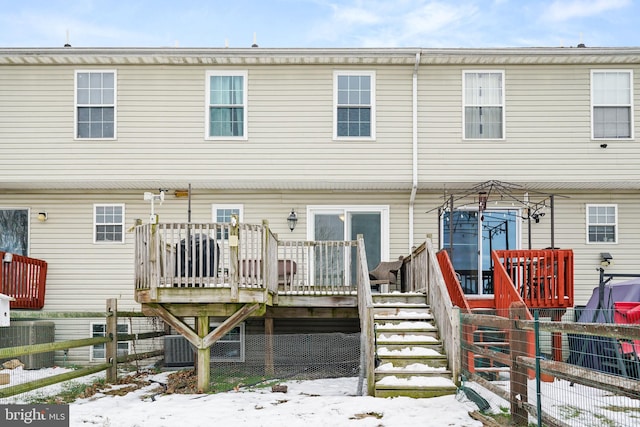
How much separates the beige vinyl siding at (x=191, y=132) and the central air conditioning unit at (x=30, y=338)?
9.42 feet

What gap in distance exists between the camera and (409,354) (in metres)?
9.41

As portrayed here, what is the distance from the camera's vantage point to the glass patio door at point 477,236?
13.9 meters

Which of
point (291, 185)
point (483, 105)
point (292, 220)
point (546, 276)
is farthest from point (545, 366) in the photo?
point (483, 105)

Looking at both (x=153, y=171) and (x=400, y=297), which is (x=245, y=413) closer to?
(x=400, y=297)

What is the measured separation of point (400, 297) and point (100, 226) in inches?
258

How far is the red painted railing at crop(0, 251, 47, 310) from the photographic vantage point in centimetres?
1222

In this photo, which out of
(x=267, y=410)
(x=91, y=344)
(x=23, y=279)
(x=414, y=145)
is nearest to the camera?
(x=267, y=410)

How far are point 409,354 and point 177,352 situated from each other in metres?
5.16

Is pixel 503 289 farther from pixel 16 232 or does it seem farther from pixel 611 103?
pixel 16 232

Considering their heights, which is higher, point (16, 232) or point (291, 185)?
point (291, 185)

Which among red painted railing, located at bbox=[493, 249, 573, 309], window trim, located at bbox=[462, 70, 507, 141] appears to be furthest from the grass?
window trim, located at bbox=[462, 70, 507, 141]

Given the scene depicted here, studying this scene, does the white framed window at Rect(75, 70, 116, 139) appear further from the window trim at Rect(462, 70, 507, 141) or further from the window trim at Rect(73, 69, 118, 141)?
the window trim at Rect(462, 70, 507, 141)

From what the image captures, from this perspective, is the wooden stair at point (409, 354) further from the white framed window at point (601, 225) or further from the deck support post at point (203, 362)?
the white framed window at point (601, 225)

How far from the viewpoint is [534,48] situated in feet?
43.9
